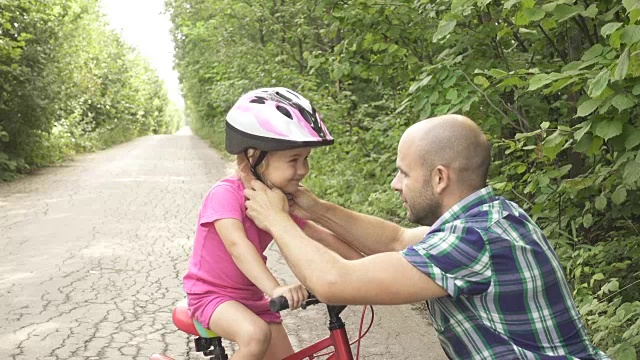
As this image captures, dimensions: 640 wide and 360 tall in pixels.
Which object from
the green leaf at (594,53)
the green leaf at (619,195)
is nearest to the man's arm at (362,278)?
the green leaf at (594,53)

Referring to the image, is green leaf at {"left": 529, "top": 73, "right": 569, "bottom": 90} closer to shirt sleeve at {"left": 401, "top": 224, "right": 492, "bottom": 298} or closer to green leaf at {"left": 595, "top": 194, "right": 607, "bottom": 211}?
green leaf at {"left": 595, "top": 194, "right": 607, "bottom": 211}

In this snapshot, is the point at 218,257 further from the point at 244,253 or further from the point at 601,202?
the point at 601,202

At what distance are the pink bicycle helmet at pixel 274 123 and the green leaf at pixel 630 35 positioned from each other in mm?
1880

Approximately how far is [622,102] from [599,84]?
0.23m

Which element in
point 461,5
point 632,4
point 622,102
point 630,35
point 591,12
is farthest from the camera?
point 461,5

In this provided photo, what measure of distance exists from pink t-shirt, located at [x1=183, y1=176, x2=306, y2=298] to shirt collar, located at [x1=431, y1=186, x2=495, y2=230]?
0.78 meters

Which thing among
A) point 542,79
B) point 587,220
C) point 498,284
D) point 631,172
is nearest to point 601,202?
point 587,220

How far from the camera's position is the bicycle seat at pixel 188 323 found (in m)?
2.74

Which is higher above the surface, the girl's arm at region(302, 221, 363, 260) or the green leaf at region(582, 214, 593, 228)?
the girl's arm at region(302, 221, 363, 260)

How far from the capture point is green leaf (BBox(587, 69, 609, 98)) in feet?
12.6

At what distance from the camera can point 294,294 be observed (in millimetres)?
2379

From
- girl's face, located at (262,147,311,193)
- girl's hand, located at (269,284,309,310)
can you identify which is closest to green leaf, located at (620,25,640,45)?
girl's face, located at (262,147,311,193)

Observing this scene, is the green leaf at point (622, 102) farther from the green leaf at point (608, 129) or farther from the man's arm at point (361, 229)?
the man's arm at point (361, 229)

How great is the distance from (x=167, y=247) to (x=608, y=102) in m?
6.62
